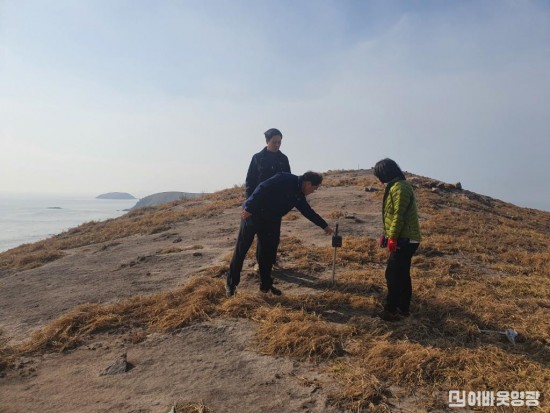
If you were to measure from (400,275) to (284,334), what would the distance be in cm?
169

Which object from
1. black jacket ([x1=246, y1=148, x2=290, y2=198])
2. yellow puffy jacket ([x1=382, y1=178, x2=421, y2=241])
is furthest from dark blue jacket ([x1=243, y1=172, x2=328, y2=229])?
A: yellow puffy jacket ([x1=382, y1=178, x2=421, y2=241])

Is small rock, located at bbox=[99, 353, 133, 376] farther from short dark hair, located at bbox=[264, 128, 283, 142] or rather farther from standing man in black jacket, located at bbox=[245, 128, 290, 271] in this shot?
short dark hair, located at bbox=[264, 128, 283, 142]

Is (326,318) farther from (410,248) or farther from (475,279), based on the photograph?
(475,279)

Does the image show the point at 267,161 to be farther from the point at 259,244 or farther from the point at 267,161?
the point at 259,244

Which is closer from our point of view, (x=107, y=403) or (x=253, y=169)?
(x=107, y=403)

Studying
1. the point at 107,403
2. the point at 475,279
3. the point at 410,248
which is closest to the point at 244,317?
the point at 107,403

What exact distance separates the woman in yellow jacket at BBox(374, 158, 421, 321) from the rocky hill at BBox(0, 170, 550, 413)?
0.33 m

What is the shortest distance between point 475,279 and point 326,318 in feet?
10.6

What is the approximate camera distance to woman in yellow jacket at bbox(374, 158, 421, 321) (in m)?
4.71

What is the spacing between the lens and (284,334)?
433 cm

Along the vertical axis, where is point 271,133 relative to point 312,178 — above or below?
above

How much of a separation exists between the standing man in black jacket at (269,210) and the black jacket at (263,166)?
3.24 feet

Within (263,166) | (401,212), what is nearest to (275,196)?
(263,166)

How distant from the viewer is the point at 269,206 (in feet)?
18.4
